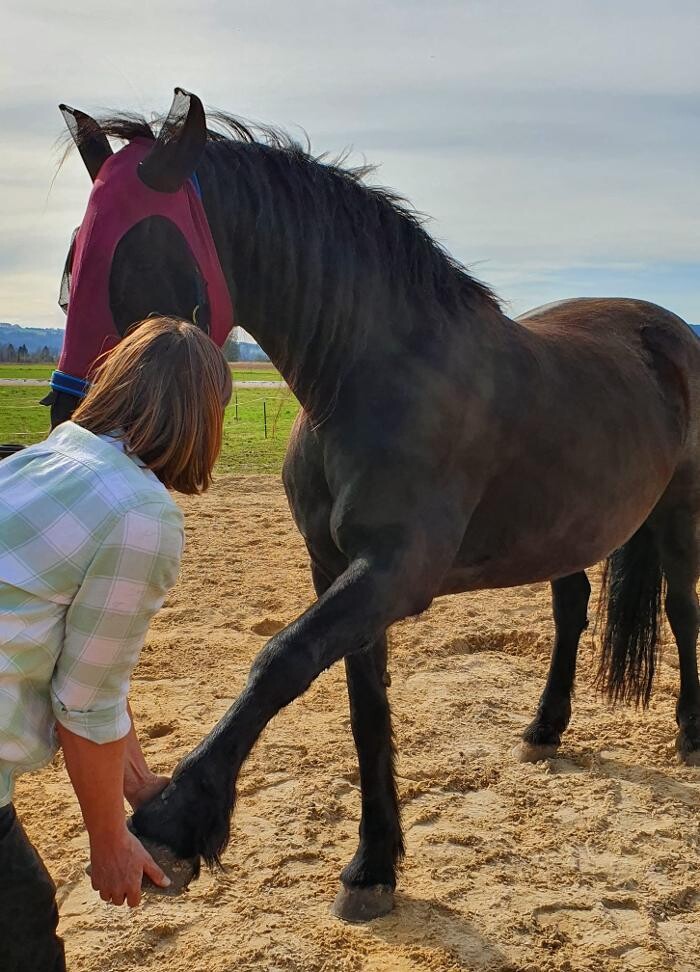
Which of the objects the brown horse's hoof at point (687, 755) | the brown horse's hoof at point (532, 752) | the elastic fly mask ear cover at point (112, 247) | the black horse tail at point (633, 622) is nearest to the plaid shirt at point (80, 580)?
the elastic fly mask ear cover at point (112, 247)

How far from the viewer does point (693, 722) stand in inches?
161

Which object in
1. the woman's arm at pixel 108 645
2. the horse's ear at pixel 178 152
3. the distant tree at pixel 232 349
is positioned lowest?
the woman's arm at pixel 108 645

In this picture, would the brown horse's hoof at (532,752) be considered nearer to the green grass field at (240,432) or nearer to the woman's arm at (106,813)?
the green grass field at (240,432)

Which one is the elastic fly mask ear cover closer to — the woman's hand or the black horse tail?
the woman's hand

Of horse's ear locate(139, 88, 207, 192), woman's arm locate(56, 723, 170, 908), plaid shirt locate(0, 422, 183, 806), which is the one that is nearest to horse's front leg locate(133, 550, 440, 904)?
woman's arm locate(56, 723, 170, 908)

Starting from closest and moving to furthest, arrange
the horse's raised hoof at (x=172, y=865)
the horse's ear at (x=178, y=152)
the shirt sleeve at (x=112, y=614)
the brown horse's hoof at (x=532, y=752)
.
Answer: the shirt sleeve at (x=112, y=614), the horse's raised hoof at (x=172, y=865), the horse's ear at (x=178, y=152), the brown horse's hoof at (x=532, y=752)

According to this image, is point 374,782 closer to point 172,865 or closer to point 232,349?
point 172,865

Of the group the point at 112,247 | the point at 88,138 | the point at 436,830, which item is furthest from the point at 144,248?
the point at 436,830

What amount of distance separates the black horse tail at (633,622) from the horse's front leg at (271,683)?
7.08ft

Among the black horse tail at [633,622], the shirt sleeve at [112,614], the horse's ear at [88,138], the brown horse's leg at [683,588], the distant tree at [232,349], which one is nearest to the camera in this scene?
the shirt sleeve at [112,614]

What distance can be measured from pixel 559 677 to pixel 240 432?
16.1 metres

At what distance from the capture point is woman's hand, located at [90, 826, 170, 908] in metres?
1.68

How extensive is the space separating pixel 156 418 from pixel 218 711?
2.92 m

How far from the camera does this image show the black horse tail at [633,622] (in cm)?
431
